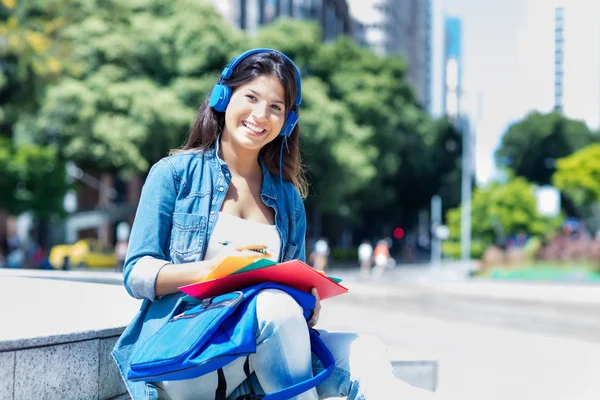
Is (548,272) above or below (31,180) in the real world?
below

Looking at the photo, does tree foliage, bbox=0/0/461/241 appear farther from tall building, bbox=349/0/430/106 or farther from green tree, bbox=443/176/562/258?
tall building, bbox=349/0/430/106

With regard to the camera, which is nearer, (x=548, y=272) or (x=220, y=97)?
(x=220, y=97)

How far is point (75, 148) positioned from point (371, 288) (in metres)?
11.1

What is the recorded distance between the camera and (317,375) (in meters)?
2.39

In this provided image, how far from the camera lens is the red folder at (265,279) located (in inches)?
94.1

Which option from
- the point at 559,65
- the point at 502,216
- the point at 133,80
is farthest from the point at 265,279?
the point at 559,65

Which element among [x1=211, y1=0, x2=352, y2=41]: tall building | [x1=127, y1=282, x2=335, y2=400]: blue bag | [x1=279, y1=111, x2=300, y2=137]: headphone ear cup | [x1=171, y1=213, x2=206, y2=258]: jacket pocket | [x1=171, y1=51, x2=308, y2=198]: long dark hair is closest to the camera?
[x1=127, y1=282, x2=335, y2=400]: blue bag

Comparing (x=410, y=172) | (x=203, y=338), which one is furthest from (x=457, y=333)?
(x=410, y=172)

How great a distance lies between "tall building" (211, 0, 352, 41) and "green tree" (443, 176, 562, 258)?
16599mm

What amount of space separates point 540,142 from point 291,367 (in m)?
68.4

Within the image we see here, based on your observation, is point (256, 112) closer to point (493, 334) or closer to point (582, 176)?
point (493, 334)

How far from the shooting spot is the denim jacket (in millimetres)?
2551

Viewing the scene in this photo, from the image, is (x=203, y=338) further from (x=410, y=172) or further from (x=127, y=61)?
(x=410, y=172)

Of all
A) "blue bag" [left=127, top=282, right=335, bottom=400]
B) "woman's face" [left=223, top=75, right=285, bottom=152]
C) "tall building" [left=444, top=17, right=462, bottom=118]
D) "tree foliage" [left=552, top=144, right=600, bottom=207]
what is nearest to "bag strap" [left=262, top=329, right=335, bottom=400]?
"blue bag" [left=127, top=282, right=335, bottom=400]
